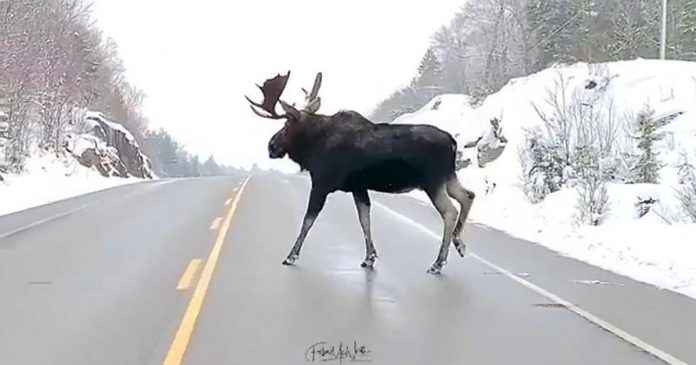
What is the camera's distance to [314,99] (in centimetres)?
1350

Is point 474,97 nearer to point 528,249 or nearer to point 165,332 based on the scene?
point 528,249

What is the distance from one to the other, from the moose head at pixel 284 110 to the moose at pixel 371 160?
1 cm

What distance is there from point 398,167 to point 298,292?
95.1 inches

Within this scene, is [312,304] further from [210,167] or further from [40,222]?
[210,167]

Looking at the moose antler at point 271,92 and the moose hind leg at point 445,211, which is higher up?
the moose antler at point 271,92

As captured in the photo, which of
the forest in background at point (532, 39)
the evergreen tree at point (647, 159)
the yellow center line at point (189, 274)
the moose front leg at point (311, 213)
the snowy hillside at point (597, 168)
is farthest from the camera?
the forest in background at point (532, 39)

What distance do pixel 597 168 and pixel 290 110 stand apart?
10.8 meters

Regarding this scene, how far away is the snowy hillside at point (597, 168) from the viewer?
1491 centimetres

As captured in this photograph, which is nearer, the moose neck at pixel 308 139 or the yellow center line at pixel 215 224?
the moose neck at pixel 308 139

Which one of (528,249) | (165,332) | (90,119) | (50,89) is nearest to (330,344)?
(165,332)

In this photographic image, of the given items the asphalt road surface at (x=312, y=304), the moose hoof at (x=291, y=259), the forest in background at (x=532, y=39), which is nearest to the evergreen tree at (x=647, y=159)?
the asphalt road surface at (x=312, y=304)

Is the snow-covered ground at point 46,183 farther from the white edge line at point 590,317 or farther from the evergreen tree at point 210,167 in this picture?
the evergreen tree at point 210,167

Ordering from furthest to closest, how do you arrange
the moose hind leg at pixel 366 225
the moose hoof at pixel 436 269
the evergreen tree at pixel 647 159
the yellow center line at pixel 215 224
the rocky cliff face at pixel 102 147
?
the rocky cliff face at pixel 102 147 < the evergreen tree at pixel 647 159 < the yellow center line at pixel 215 224 < the moose hind leg at pixel 366 225 < the moose hoof at pixel 436 269

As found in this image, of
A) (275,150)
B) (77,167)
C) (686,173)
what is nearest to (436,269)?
(275,150)
